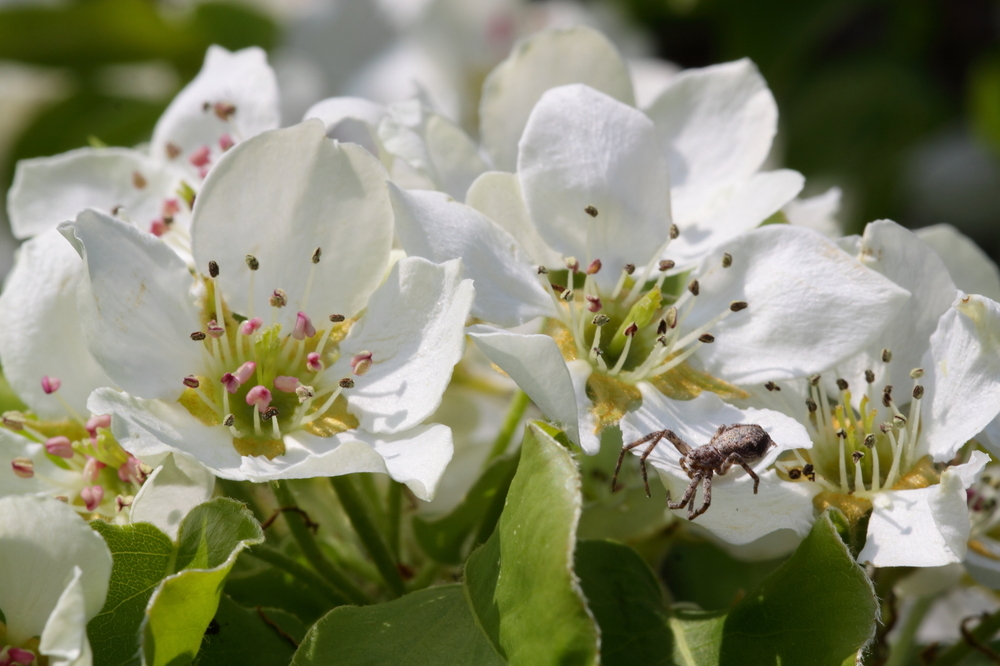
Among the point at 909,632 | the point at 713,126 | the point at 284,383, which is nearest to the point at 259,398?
the point at 284,383

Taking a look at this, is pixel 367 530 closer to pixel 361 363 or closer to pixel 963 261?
pixel 361 363

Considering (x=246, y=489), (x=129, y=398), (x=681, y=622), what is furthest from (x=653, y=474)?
(x=129, y=398)

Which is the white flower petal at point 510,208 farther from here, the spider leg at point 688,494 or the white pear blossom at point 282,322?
the spider leg at point 688,494

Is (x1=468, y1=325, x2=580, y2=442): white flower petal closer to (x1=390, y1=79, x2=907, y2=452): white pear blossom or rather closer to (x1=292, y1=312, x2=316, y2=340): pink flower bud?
(x1=390, y1=79, x2=907, y2=452): white pear blossom

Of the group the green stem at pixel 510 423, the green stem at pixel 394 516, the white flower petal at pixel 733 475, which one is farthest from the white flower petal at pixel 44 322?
the white flower petal at pixel 733 475

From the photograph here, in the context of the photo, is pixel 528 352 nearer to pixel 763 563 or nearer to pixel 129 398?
pixel 129 398

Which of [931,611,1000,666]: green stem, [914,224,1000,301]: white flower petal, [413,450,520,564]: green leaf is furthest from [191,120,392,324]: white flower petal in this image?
[931,611,1000,666]: green stem
